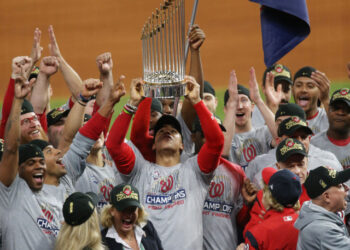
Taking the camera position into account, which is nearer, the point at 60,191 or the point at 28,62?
the point at 60,191

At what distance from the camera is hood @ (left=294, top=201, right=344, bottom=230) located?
16.6 ft

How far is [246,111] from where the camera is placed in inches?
278

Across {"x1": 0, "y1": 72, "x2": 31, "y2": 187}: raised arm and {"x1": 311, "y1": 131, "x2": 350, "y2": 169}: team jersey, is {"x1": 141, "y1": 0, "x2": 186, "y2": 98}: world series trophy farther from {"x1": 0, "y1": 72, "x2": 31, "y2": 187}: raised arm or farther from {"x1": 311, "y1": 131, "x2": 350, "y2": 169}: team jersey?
{"x1": 311, "y1": 131, "x2": 350, "y2": 169}: team jersey

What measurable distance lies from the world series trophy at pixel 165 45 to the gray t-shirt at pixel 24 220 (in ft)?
3.71

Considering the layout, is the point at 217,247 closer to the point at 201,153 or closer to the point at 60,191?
the point at 201,153

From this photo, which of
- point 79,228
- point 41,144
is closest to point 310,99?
point 41,144

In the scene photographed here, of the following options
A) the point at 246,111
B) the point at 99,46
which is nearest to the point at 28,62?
the point at 246,111

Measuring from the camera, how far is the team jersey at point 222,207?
6.00m

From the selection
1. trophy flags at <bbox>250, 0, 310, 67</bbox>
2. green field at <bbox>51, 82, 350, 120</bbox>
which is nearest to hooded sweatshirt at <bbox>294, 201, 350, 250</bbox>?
trophy flags at <bbox>250, 0, 310, 67</bbox>

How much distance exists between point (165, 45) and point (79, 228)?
4.86 feet

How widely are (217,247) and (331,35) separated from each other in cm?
647

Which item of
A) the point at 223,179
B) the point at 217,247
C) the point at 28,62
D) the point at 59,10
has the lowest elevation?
the point at 217,247

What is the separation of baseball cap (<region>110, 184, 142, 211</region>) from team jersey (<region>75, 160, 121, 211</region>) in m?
0.79

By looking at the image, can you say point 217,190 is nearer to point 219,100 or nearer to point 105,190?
point 105,190
